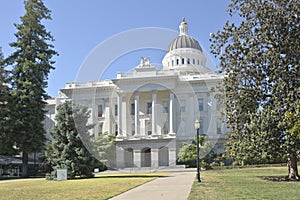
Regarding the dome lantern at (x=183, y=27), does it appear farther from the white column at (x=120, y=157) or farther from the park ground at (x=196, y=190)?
the park ground at (x=196, y=190)

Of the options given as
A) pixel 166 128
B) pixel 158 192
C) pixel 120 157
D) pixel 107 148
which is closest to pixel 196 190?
pixel 158 192

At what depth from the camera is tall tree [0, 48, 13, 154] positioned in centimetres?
4097

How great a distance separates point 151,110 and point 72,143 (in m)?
37.2

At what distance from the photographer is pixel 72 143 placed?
30.7 metres

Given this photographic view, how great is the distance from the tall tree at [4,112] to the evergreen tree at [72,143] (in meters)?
11.9

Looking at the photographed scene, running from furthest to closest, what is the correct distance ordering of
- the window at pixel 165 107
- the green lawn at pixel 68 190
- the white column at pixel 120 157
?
1. the window at pixel 165 107
2. the white column at pixel 120 157
3. the green lawn at pixel 68 190

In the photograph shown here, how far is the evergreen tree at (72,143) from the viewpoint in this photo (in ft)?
99.1

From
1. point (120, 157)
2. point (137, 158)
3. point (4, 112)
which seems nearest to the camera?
point (4, 112)

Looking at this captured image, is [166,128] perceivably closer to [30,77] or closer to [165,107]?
[165,107]

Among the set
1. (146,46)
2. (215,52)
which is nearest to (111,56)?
(146,46)

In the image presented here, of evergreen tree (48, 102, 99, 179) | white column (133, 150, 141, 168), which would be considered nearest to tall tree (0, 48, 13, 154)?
evergreen tree (48, 102, 99, 179)

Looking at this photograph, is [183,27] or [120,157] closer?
[120,157]

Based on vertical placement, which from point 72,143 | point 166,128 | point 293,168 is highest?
point 166,128

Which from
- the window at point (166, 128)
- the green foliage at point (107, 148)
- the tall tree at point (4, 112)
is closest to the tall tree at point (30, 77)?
the tall tree at point (4, 112)
